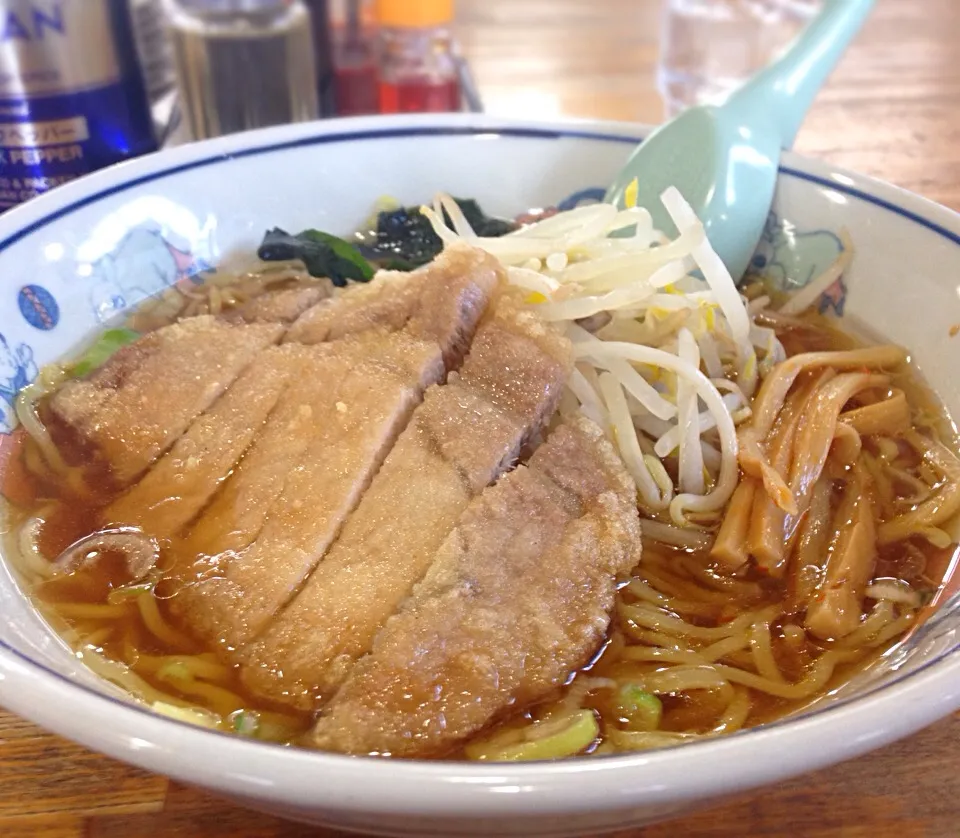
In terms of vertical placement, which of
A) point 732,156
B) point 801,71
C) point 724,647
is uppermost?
point 801,71

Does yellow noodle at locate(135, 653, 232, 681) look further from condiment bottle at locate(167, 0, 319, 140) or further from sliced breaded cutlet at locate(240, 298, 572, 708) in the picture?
condiment bottle at locate(167, 0, 319, 140)

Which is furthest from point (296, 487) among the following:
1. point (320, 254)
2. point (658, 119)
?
point (658, 119)

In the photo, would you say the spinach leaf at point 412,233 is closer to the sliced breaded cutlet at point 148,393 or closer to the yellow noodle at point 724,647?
the sliced breaded cutlet at point 148,393

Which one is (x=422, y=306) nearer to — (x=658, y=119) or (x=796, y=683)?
(x=796, y=683)

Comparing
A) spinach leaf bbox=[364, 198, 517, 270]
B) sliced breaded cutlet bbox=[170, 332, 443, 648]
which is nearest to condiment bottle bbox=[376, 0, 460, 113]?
spinach leaf bbox=[364, 198, 517, 270]

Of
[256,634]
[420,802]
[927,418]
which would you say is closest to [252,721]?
[256,634]

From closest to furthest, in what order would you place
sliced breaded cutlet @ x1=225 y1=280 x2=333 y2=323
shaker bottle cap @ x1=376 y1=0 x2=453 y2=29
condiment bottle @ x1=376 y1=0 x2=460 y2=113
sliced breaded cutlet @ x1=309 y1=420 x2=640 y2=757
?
sliced breaded cutlet @ x1=309 y1=420 x2=640 y2=757 < sliced breaded cutlet @ x1=225 y1=280 x2=333 y2=323 < shaker bottle cap @ x1=376 y1=0 x2=453 y2=29 < condiment bottle @ x1=376 y1=0 x2=460 y2=113

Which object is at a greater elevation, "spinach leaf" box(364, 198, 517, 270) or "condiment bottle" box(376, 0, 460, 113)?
"condiment bottle" box(376, 0, 460, 113)
